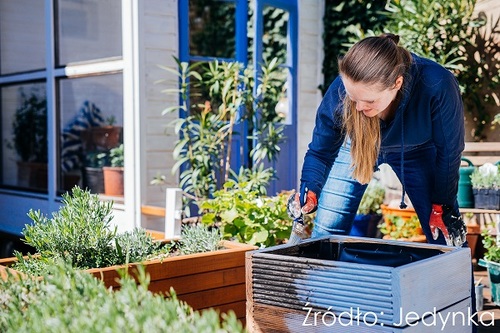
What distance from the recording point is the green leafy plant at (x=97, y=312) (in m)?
1.14

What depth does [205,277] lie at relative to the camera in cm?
229

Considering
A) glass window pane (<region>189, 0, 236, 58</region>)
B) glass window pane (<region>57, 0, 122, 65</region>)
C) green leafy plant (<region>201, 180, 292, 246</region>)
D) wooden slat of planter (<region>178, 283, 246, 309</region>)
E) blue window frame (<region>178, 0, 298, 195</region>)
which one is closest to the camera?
wooden slat of planter (<region>178, 283, 246, 309</region>)

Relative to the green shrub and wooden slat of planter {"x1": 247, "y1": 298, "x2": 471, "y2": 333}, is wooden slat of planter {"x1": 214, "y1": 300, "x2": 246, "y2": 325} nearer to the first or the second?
the green shrub

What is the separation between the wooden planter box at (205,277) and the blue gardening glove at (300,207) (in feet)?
1.03

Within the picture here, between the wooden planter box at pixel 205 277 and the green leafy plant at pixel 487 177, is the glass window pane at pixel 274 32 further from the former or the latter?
the wooden planter box at pixel 205 277

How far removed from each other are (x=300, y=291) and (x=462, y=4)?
370 cm

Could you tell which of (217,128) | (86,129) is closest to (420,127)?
(217,128)

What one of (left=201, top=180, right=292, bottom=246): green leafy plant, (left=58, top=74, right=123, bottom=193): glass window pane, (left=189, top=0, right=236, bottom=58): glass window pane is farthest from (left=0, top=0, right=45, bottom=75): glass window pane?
(left=201, top=180, right=292, bottom=246): green leafy plant

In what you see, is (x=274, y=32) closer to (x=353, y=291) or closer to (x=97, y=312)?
(x=353, y=291)

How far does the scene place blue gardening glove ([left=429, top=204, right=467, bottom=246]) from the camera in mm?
2275

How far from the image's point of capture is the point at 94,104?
208 inches

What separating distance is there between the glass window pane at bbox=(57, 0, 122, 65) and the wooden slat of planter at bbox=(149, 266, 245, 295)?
314cm

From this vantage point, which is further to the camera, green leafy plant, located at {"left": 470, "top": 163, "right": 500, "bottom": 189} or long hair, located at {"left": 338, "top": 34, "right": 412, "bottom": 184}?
green leafy plant, located at {"left": 470, "top": 163, "right": 500, "bottom": 189}

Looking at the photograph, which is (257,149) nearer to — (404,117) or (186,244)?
(186,244)
